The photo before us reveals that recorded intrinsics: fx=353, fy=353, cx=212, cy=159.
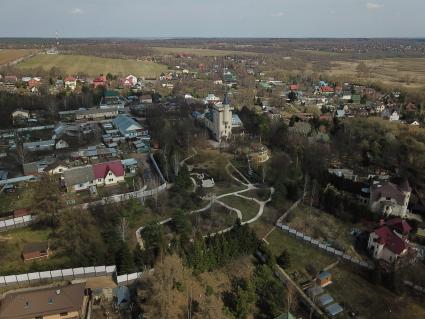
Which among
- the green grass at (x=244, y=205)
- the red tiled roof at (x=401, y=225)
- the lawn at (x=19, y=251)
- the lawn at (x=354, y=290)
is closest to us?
the lawn at (x=354, y=290)

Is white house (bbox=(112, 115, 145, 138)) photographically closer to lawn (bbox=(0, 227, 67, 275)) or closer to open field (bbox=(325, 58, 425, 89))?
lawn (bbox=(0, 227, 67, 275))

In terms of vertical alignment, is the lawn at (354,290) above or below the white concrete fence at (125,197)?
below

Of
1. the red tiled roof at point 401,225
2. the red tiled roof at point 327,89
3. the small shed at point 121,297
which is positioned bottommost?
the small shed at point 121,297

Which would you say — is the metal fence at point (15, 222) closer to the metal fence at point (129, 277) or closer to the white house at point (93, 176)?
the white house at point (93, 176)

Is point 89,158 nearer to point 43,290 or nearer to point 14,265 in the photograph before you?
point 14,265

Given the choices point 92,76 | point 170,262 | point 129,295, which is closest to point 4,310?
point 129,295

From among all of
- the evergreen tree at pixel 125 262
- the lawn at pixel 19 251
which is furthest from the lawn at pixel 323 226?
the lawn at pixel 19 251

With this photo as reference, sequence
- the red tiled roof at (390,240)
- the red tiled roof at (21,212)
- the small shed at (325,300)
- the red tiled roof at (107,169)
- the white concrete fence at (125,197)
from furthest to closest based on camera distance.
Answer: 1. the red tiled roof at (107,169)
2. the white concrete fence at (125,197)
3. the red tiled roof at (21,212)
4. the red tiled roof at (390,240)
5. the small shed at (325,300)
